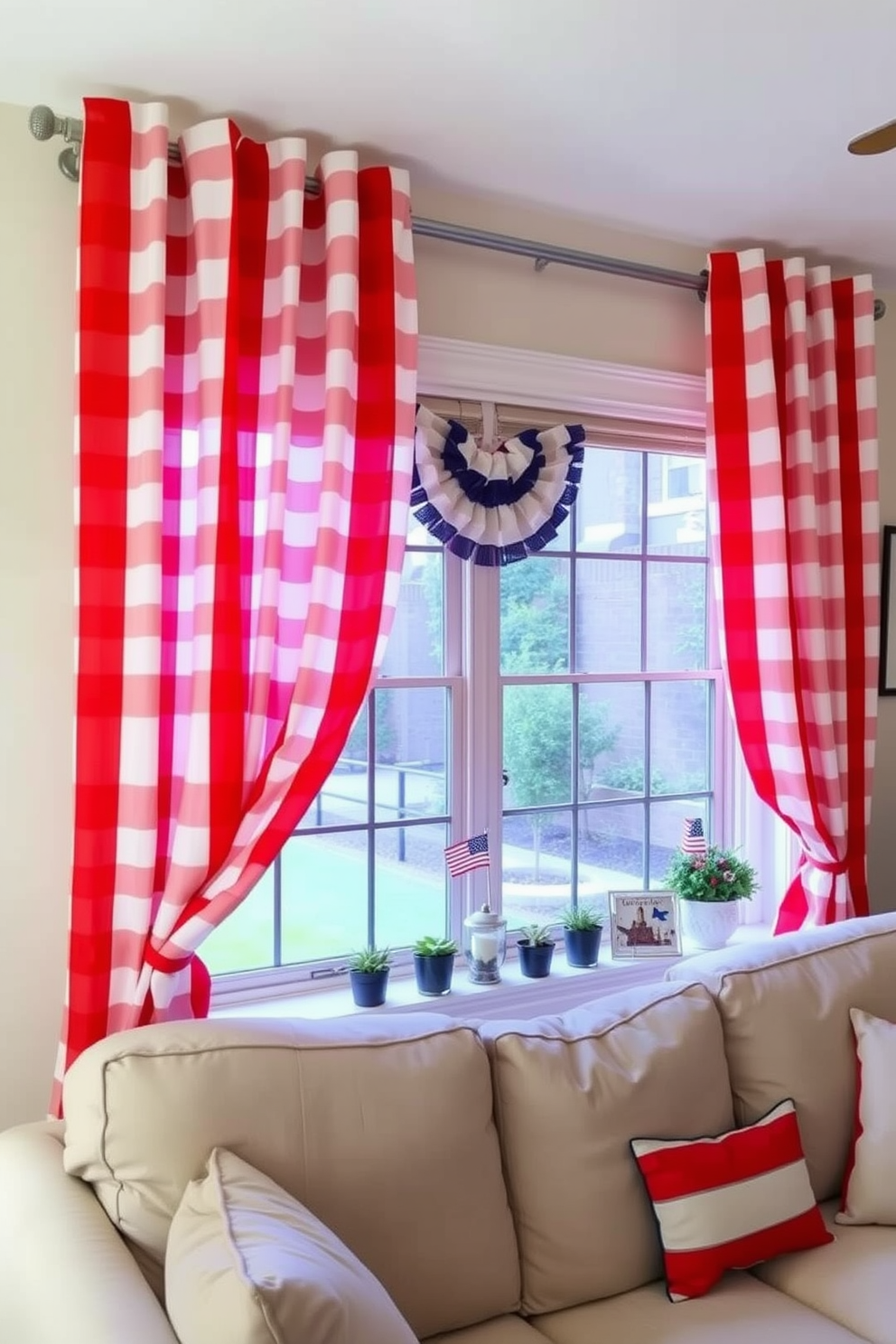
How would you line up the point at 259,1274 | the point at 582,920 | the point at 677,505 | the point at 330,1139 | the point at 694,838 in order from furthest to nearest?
the point at 677,505, the point at 694,838, the point at 582,920, the point at 330,1139, the point at 259,1274

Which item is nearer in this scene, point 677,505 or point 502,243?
point 502,243

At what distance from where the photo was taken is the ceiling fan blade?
1.73 metres

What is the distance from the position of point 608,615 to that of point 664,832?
68 centimetres

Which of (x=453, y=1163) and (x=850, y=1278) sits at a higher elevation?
(x=453, y=1163)

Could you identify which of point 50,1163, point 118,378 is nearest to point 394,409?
point 118,378

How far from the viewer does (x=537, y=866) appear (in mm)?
2953

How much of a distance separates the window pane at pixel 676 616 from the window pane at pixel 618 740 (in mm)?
129

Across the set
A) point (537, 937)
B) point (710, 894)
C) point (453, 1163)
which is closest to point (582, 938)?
point (537, 937)

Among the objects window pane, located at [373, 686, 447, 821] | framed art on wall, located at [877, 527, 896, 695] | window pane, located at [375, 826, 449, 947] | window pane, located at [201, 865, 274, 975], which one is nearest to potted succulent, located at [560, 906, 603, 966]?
window pane, located at [375, 826, 449, 947]

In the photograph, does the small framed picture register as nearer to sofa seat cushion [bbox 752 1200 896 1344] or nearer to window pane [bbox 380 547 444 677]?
window pane [bbox 380 547 444 677]

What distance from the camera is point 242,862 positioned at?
218 cm

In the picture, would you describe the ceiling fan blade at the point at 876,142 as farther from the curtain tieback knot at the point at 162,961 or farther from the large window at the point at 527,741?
the curtain tieback knot at the point at 162,961

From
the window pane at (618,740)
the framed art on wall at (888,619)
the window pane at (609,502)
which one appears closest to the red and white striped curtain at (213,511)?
the window pane at (609,502)

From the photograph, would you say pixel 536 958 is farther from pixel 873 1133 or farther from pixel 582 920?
pixel 873 1133
